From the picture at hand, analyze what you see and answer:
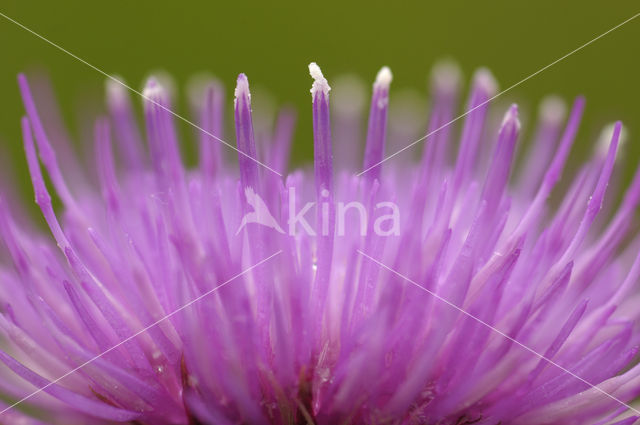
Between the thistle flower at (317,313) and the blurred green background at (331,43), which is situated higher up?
the blurred green background at (331,43)

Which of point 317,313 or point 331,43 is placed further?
point 331,43

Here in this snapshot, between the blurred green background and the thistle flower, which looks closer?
the thistle flower

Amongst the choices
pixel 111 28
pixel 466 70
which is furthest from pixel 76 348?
pixel 466 70

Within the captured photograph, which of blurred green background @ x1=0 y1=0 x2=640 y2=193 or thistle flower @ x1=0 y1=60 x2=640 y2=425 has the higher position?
blurred green background @ x1=0 y1=0 x2=640 y2=193

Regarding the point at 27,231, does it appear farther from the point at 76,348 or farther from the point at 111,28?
the point at 111,28

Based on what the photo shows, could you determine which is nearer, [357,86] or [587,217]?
[587,217]

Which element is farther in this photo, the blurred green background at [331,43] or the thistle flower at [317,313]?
the blurred green background at [331,43]

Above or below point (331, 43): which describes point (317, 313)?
below

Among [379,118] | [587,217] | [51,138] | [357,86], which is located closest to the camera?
[587,217]
